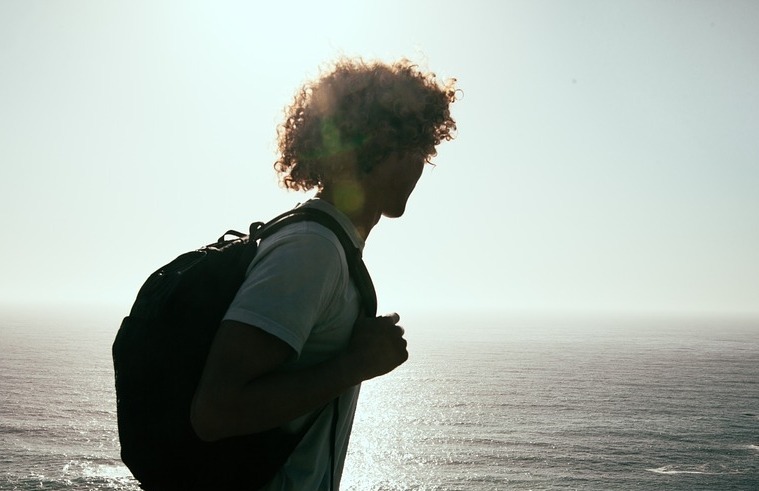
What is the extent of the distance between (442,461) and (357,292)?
80390 mm

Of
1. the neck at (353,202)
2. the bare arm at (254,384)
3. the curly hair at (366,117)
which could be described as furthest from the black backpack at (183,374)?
the curly hair at (366,117)

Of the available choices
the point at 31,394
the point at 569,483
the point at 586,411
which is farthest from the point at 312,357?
the point at 31,394

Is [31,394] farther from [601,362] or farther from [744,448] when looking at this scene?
[601,362]

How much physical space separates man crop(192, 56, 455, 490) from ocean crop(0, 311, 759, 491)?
69476mm

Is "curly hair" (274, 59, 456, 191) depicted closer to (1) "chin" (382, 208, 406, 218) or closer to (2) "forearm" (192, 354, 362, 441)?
(1) "chin" (382, 208, 406, 218)

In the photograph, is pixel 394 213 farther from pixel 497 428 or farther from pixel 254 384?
pixel 497 428

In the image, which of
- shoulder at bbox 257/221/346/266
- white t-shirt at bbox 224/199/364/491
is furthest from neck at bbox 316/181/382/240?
shoulder at bbox 257/221/346/266

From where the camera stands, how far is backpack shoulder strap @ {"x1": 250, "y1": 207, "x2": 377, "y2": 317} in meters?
1.74

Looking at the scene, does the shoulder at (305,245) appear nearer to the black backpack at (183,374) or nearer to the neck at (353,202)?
the black backpack at (183,374)

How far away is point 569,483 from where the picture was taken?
68000 mm

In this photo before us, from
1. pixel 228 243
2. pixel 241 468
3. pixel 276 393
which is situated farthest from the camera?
pixel 228 243

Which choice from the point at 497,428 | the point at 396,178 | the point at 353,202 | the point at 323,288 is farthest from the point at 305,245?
the point at 497,428

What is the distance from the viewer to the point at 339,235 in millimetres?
1748

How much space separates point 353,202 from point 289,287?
57 cm
